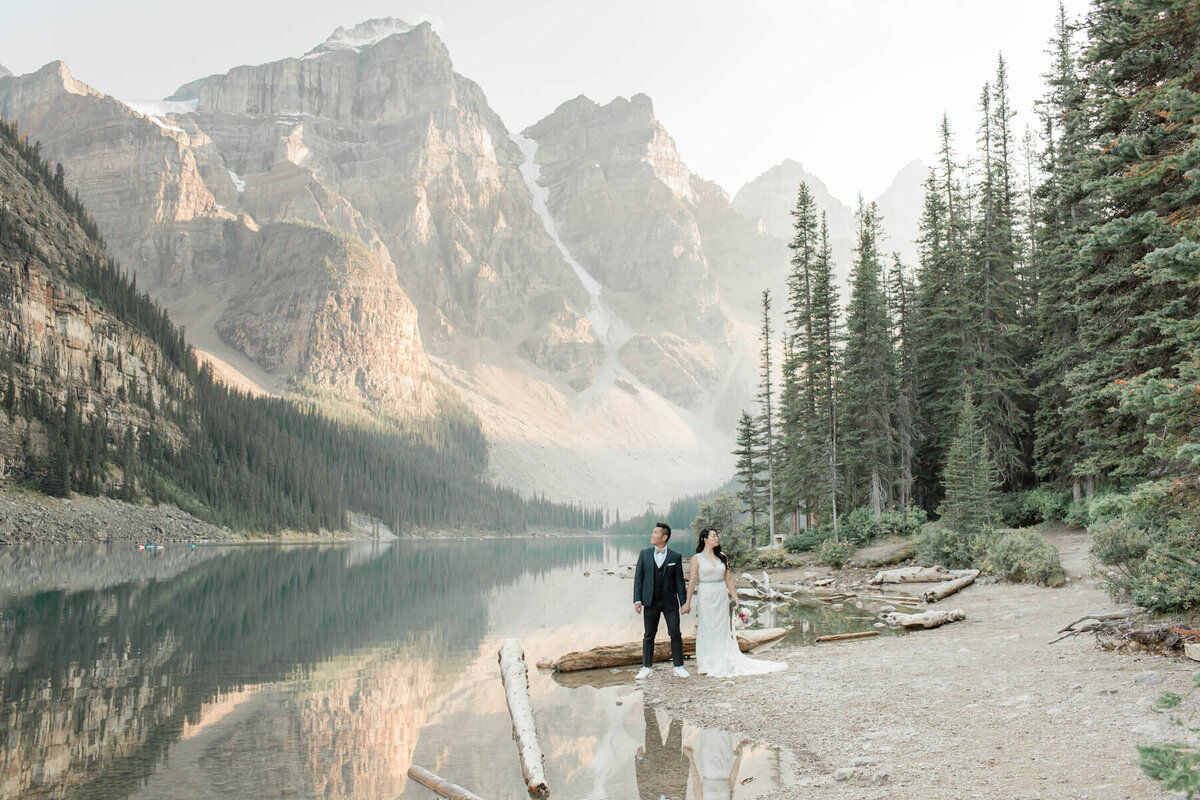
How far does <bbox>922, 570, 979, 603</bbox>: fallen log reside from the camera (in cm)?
2273

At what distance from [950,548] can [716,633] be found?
20363 millimetres

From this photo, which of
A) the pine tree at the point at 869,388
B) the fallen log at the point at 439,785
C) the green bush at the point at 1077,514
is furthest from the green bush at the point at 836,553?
the fallen log at the point at 439,785

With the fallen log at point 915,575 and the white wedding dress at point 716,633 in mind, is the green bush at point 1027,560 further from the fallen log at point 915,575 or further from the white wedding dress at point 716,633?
the white wedding dress at point 716,633

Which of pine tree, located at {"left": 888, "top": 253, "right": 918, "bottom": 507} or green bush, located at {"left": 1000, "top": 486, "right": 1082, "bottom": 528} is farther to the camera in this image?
pine tree, located at {"left": 888, "top": 253, "right": 918, "bottom": 507}

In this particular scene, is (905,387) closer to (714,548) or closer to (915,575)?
(915,575)

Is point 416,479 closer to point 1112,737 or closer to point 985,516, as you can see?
point 985,516

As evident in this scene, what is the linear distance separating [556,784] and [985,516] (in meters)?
28.0

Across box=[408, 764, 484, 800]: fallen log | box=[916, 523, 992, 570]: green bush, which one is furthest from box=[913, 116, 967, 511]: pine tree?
box=[408, 764, 484, 800]: fallen log

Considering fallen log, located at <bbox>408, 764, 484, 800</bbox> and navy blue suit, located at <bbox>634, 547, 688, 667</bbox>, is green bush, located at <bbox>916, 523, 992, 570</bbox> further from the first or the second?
fallen log, located at <bbox>408, 764, 484, 800</bbox>

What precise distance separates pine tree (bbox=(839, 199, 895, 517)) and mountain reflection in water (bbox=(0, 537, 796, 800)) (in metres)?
21.1

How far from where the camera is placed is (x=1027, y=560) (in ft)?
75.7

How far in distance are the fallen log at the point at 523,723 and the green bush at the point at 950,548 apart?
20.9 metres

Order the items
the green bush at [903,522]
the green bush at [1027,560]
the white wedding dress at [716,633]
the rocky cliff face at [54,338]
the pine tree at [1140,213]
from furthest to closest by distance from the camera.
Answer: the rocky cliff face at [54,338]
the green bush at [903,522]
the green bush at [1027,560]
the white wedding dress at [716,633]
the pine tree at [1140,213]

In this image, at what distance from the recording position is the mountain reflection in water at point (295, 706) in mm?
8609
